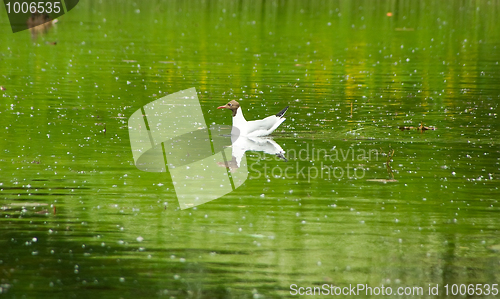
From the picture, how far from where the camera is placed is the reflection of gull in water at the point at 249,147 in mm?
11916

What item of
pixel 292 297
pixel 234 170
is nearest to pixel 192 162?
pixel 234 170

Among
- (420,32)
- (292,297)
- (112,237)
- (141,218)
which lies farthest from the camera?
(420,32)

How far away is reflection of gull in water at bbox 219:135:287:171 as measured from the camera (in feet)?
39.1

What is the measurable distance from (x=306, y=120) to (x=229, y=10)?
30.5 meters

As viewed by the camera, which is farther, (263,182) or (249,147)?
(249,147)

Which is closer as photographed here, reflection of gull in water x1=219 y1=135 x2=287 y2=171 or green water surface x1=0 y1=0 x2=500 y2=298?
green water surface x1=0 y1=0 x2=500 y2=298

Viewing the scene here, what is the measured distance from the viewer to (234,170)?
11.3 metres

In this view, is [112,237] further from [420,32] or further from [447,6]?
A: [447,6]

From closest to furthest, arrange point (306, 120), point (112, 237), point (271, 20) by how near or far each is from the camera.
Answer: point (112, 237) < point (306, 120) < point (271, 20)

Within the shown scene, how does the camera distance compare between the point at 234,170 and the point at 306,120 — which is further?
the point at 306,120

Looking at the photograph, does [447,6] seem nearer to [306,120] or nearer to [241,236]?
[306,120]

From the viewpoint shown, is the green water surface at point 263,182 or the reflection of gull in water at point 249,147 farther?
the reflection of gull in water at point 249,147

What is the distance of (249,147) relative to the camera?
1298 cm

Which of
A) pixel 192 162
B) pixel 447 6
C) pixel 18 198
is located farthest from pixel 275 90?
pixel 447 6
